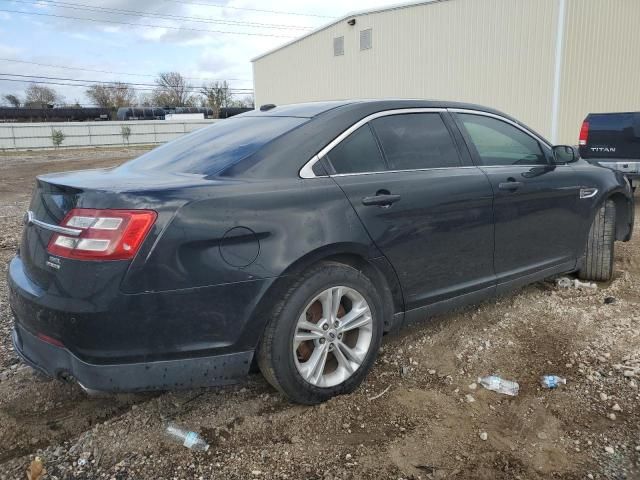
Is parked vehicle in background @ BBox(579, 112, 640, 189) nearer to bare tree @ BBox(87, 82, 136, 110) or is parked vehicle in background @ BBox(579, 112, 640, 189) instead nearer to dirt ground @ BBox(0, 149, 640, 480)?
dirt ground @ BBox(0, 149, 640, 480)

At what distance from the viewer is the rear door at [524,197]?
12.0 ft

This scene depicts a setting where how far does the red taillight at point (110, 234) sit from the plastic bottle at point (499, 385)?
2054 mm

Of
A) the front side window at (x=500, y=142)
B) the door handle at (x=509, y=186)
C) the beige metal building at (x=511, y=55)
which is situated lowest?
the door handle at (x=509, y=186)

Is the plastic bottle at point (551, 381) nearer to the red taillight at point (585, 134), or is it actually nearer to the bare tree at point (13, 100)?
the red taillight at point (585, 134)

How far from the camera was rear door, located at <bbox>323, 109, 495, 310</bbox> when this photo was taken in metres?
2.97

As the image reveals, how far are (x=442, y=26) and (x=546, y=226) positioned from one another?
738 inches

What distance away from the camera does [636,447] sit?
2.51 m

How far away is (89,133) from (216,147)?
40.9 meters

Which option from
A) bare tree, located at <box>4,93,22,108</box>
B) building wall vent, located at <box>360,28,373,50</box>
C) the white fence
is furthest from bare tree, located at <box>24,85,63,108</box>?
building wall vent, located at <box>360,28,373,50</box>

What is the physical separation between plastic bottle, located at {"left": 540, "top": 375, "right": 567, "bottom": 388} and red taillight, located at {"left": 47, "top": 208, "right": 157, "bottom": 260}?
232cm

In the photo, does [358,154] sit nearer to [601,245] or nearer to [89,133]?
[601,245]

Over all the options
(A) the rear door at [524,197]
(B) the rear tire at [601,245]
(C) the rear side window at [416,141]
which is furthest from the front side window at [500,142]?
(B) the rear tire at [601,245]

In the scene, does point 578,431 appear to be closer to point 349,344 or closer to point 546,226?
point 349,344

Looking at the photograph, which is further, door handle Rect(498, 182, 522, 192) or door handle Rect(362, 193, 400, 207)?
door handle Rect(498, 182, 522, 192)
